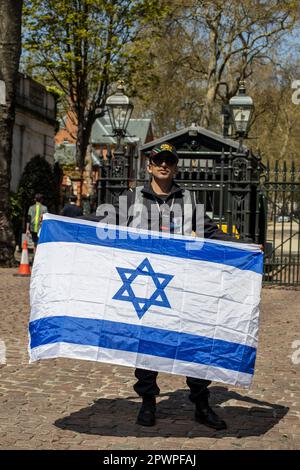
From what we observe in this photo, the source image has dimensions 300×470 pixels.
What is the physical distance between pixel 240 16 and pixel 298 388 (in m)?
26.1

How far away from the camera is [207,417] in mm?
5883

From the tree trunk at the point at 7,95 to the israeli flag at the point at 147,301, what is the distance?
13.0 meters

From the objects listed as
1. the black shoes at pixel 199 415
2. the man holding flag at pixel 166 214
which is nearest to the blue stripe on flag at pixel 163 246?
the man holding flag at pixel 166 214

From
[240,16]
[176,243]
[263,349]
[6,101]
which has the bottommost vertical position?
[263,349]

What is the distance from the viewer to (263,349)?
31.0 ft

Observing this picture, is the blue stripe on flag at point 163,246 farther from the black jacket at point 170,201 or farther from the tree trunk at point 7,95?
the tree trunk at point 7,95

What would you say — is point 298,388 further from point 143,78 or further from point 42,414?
point 143,78

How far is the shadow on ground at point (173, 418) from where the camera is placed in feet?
18.6

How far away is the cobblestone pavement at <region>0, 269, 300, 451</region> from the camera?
17.7 ft

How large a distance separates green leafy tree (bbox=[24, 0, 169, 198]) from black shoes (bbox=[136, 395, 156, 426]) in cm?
2530

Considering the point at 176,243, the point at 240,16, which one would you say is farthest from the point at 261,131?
the point at 176,243
